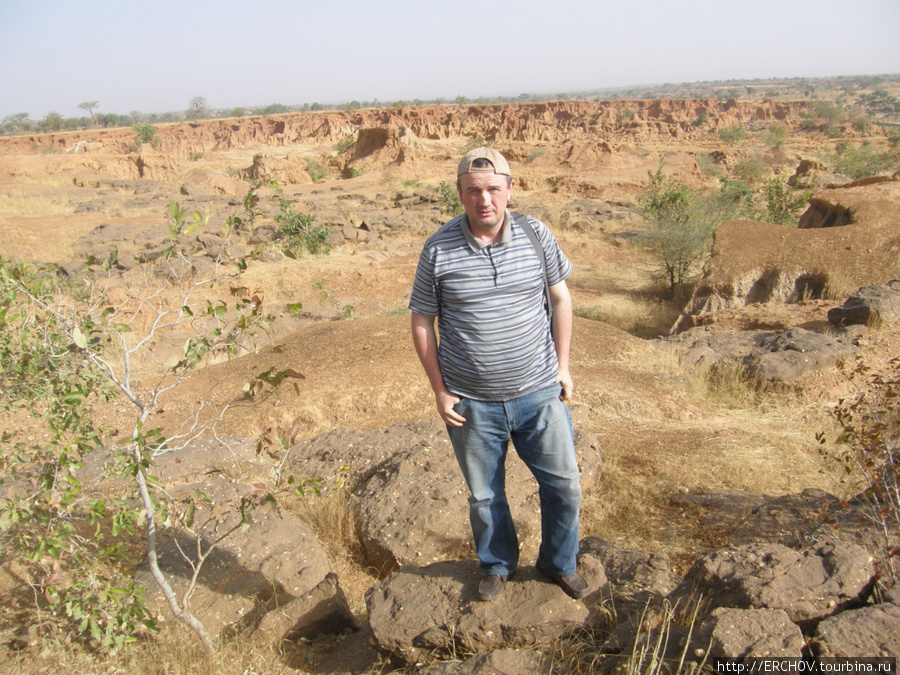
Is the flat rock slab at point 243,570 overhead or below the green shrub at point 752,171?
below

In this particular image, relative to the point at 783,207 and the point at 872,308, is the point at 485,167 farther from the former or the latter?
the point at 783,207

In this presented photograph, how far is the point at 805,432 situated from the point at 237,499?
440 centimetres

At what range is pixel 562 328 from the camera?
224cm

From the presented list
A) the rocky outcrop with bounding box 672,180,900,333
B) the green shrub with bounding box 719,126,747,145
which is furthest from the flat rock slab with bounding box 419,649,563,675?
the green shrub with bounding box 719,126,747,145

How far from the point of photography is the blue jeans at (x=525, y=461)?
6.93ft

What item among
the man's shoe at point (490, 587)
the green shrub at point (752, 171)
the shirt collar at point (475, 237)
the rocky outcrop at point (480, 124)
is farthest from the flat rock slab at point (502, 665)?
the rocky outcrop at point (480, 124)

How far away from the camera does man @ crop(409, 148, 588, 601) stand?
2.04 metres

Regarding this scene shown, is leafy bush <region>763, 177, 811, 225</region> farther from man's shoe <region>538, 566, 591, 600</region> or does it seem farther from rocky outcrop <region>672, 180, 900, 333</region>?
man's shoe <region>538, 566, 591, 600</region>

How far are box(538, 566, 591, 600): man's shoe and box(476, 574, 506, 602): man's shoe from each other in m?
0.22

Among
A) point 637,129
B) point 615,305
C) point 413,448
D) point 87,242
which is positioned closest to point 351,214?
point 87,242

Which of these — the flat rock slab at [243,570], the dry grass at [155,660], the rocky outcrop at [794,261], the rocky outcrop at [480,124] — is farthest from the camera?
the rocky outcrop at [480,124]

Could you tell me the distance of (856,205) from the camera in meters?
9.12

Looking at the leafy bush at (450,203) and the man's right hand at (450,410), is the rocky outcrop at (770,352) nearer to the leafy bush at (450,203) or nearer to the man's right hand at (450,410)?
the man's right hand at (450,410)

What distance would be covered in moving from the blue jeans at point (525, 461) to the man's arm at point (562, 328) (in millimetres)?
78
